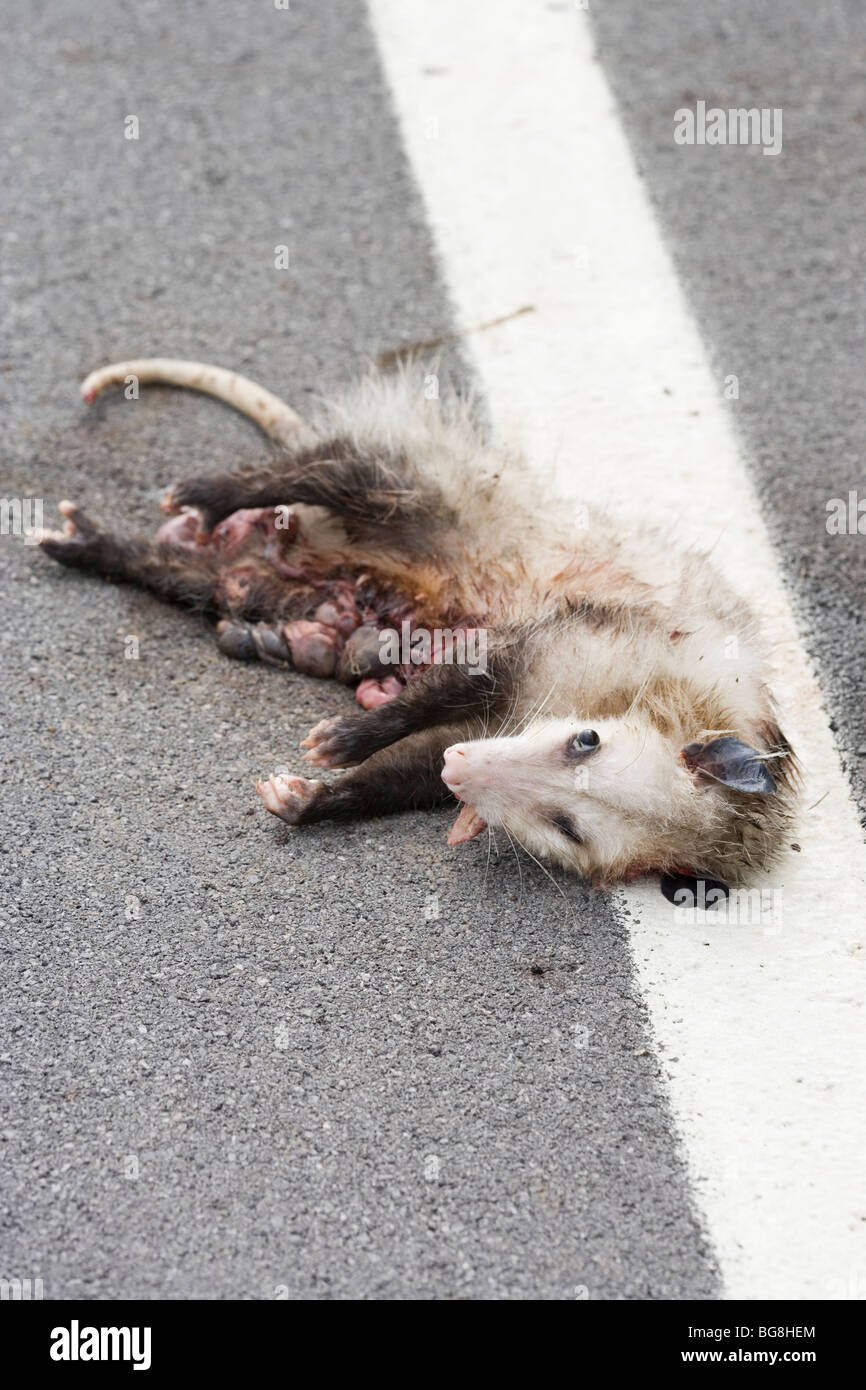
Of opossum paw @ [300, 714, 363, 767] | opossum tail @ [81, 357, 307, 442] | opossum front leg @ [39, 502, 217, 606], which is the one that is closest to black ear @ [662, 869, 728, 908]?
opossum paw @ [300, 714, 363, 767]

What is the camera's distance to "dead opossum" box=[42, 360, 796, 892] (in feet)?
8.30

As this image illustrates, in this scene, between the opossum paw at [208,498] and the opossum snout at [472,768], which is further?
the opossum paw at [208,498]

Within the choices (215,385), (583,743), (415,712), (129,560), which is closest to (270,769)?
(415,712)

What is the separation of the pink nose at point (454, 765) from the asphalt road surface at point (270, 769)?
16cm

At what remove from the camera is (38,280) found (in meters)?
3.72

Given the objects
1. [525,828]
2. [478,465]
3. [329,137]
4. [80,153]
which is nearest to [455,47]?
[329,137]

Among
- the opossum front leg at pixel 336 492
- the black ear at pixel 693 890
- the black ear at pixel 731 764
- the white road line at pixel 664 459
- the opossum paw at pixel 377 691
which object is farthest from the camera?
the opossum front leg at pixel 336 492

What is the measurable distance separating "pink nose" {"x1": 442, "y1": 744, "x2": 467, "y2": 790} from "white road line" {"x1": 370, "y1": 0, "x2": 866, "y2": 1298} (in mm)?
399

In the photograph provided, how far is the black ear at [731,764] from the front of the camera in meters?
2.33

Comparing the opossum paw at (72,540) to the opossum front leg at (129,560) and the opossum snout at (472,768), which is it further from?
the opossum snout at (472,768)

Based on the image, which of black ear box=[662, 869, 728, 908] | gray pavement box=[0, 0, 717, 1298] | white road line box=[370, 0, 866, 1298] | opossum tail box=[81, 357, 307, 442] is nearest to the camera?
gray pavement box=[0, 0, 717, 1298]

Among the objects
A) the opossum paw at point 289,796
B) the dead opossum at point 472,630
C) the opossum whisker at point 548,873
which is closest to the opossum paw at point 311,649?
the dead opossum at point 472,630

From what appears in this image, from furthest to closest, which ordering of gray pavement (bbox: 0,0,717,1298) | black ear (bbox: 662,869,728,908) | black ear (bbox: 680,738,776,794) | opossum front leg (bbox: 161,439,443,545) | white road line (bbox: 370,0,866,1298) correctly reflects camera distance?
opossum front leg (bbox: 161,439,443,545) → black ear (bbox: 662,869,728,908) → black ear (bbox: 680,738,776,794) → white road line (bbox: 370,0,866,1298) → gray pavement (bbox: 0,0,717,1298)

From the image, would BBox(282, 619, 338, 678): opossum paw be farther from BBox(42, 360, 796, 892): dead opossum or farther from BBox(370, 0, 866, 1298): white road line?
BBox(370, 0, 866, 1298): white road line
